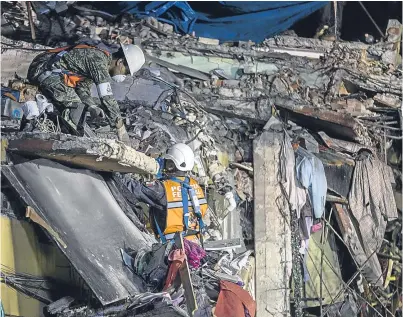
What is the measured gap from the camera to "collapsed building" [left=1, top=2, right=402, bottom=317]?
28.9 feet

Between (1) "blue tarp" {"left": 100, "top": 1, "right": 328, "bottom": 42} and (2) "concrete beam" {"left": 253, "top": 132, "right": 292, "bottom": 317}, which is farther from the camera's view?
(1) "blue tarp" {"left": 100, "top": 1, "right": 328, "bottom": 42}


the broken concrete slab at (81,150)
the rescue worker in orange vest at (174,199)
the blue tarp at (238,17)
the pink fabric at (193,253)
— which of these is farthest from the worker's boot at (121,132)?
the blue tarp at (238,17)

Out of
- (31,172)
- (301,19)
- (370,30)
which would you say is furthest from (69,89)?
(370,30)

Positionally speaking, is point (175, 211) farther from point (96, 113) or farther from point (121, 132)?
point (96, 113)

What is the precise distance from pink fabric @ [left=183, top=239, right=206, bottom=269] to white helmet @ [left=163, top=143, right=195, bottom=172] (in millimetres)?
1262

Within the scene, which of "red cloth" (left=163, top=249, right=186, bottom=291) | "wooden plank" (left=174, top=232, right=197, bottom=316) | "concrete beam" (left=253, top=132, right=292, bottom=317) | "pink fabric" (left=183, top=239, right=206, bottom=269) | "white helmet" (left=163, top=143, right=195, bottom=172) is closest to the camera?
"wooden plank" (left=174, top=232, right=197, bottom=316)

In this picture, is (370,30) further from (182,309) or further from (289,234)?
(182,309)

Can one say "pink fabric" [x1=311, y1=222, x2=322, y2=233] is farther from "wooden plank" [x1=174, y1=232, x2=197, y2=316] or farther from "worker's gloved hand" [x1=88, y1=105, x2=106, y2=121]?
"wooden plank" [x1=174, y1=232, x2=197, y2=316]

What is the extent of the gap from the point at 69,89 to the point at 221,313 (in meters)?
3.37

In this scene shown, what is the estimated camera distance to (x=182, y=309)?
26.8ft

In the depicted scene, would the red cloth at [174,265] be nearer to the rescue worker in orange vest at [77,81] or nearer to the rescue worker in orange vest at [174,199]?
the rescue worker in orange vest at [174,199]

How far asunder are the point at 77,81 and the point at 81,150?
2.01m

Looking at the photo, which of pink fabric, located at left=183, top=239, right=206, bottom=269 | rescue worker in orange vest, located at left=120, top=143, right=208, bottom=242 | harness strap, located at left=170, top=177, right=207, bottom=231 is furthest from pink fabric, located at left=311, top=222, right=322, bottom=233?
pink fabric, located at left=183, top=239, right=206, bottom=269

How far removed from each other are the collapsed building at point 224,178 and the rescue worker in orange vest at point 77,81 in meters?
0.20
